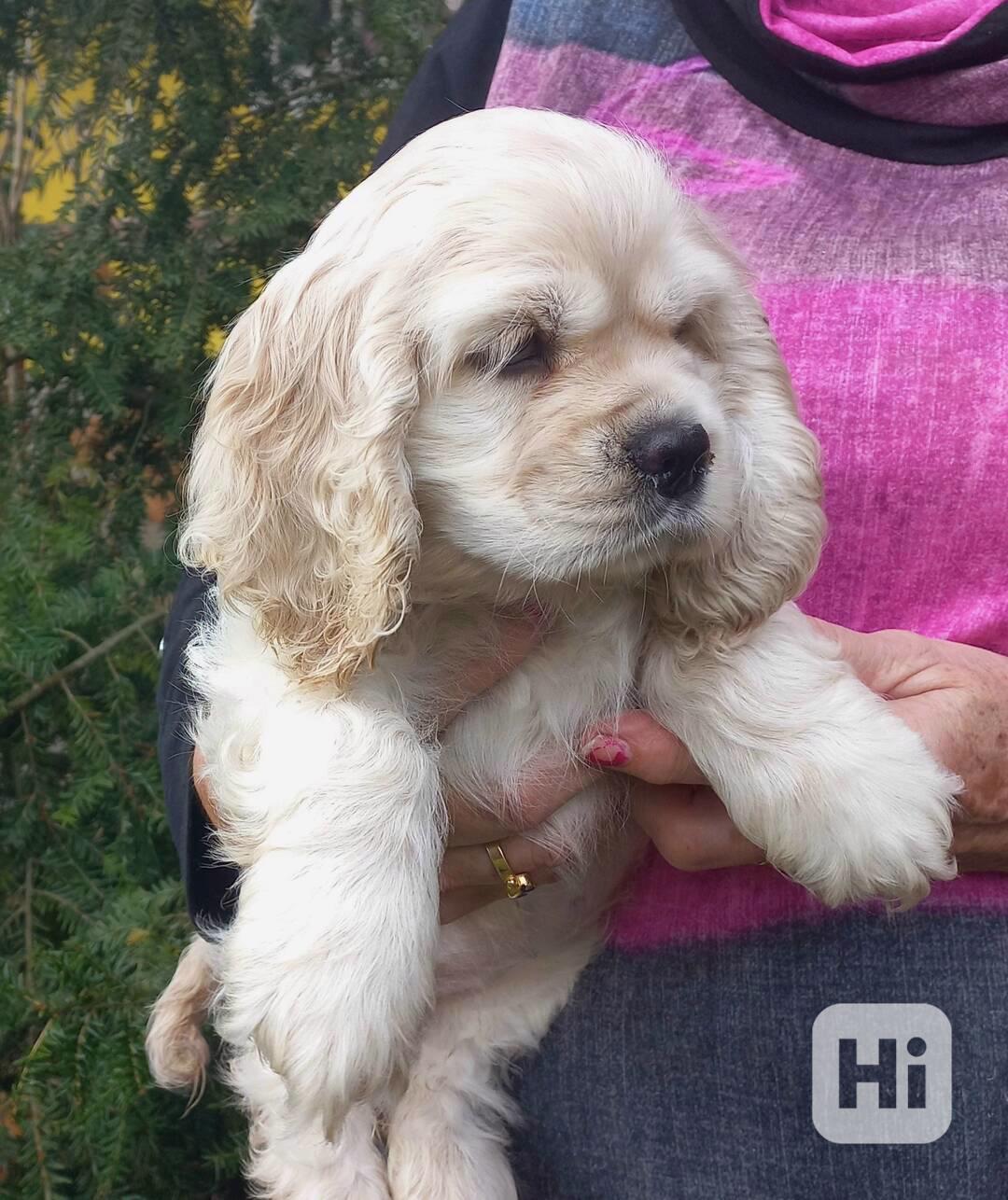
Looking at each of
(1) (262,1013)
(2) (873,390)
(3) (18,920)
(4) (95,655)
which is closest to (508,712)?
(1) (262,1013)

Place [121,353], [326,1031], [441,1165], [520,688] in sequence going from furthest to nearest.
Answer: [121,353], [441,1165], [520,688], [326,1031]

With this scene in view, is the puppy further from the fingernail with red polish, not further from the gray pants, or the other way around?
the gray pants

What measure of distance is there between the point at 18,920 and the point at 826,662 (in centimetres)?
200

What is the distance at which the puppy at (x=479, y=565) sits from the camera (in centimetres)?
141

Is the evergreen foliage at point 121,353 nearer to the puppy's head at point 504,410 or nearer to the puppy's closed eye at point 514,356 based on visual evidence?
the puppy's head at point 504,410

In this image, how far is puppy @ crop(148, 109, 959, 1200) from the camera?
1.41 meters

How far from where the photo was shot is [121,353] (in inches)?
111

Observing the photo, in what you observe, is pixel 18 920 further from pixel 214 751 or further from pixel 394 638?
pixel 394 638

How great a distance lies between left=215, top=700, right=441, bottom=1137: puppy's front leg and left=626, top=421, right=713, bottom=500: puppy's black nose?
0.47 metres

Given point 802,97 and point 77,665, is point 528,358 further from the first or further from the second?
point 77,665

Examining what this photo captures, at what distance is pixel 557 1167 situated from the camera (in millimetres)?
1915
